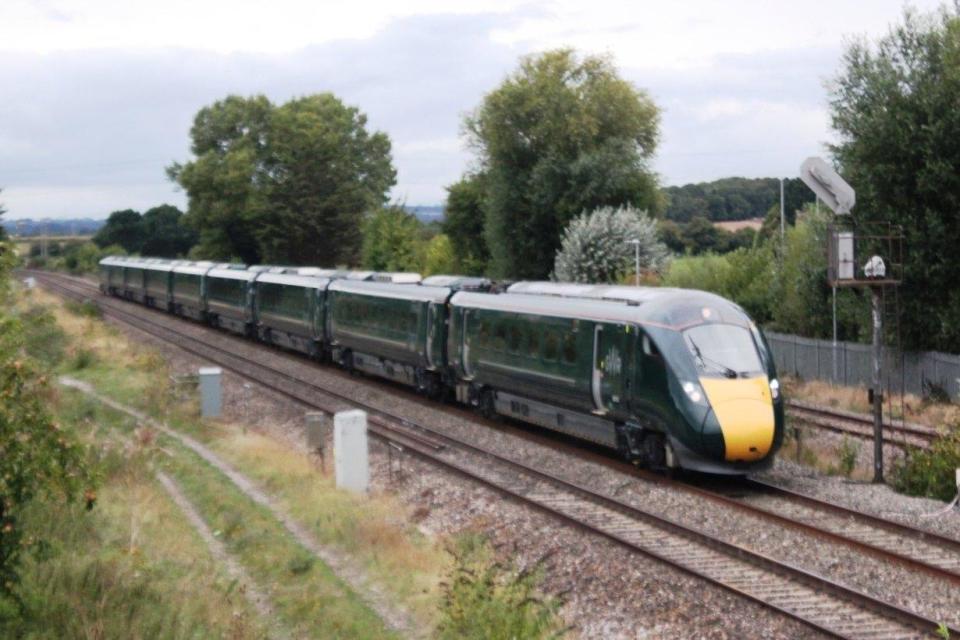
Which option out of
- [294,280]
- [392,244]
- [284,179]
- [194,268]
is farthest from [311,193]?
[294,280]

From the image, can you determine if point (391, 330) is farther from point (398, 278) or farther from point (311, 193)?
point (311, 193)

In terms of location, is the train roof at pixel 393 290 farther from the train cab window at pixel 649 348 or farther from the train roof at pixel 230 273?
the train roof at pixel 230 273

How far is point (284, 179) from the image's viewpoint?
77.2m

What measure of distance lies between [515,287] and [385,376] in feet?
25.0

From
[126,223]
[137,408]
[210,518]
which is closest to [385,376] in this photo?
[137,408]

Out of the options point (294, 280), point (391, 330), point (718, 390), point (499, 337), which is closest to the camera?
point (718, 390)

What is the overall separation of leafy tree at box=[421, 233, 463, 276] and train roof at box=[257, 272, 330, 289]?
70.8ft

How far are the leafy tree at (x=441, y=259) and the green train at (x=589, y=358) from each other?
Result: 29.2 m

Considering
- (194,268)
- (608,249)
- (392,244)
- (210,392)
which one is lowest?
(210,392)

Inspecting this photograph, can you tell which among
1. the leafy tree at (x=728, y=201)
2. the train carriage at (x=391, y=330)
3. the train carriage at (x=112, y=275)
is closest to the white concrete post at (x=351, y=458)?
the train carriage at (x=391, y=330)

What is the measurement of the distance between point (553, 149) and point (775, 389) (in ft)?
123

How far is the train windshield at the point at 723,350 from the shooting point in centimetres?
1666

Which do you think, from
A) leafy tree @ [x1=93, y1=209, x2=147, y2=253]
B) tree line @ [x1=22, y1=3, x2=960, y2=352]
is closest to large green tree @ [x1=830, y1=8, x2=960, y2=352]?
tree line @ [x1=22, y1=3, x2=960, y2=352]

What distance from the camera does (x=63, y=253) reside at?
426 ft
